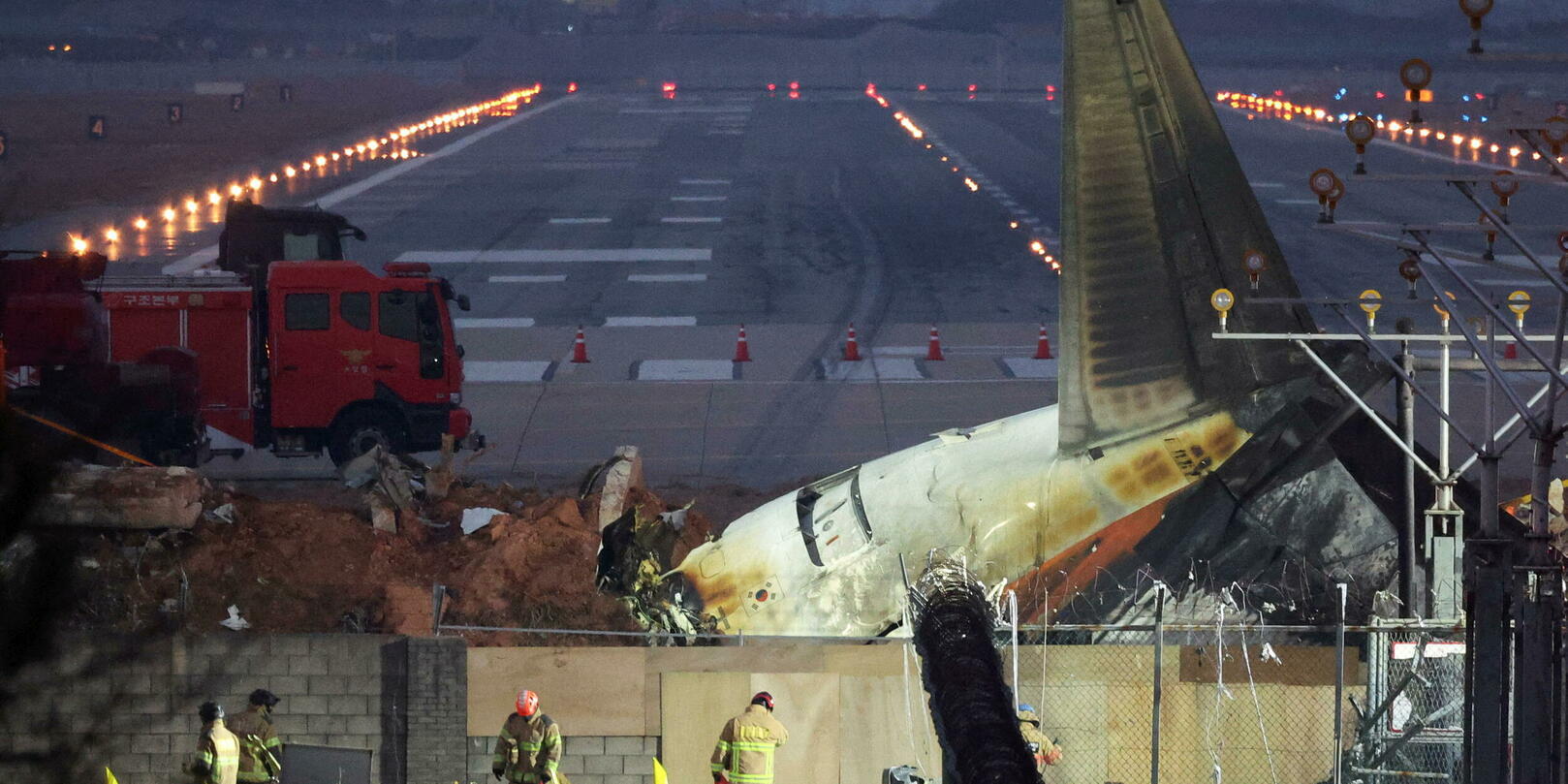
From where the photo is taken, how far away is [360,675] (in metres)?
15.4

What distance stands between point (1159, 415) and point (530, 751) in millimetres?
5949

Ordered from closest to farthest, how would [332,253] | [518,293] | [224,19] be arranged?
[332,253] < [518,293] < [224,19]

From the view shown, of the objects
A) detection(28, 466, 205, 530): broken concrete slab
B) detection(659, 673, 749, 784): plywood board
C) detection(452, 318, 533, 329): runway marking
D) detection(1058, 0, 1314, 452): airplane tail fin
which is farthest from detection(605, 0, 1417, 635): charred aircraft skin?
detection(452, 318, 533, 329): runway marking

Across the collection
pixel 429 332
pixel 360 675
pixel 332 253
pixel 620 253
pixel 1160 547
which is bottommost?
pixel 360 675

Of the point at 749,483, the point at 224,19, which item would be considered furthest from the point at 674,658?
the point at 224,19

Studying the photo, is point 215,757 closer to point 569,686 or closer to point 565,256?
point 569,686

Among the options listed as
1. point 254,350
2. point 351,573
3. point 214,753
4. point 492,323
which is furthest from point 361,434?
point 492,323

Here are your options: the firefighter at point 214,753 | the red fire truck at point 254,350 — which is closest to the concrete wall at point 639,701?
the firefighter at point 214,753

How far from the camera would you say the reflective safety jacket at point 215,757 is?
1351cm

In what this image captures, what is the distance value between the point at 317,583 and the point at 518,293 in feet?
79.8

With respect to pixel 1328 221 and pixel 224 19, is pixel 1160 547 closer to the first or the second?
pixel 1328 221

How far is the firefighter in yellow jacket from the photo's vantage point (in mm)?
13461

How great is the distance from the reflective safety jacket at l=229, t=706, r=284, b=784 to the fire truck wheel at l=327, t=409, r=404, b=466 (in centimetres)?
1222

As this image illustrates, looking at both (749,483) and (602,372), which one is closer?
(749,483)
